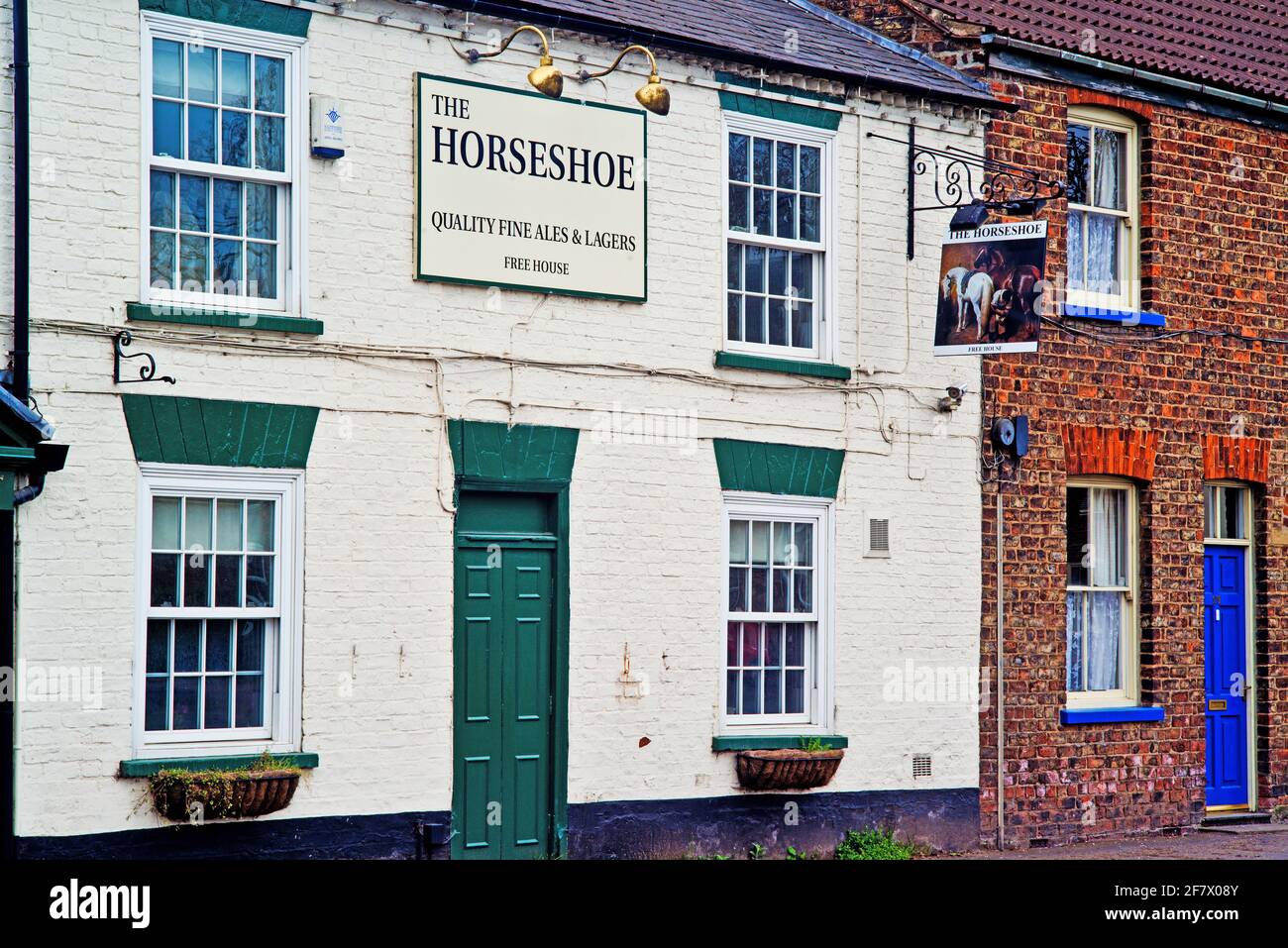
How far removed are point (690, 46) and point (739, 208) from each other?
126 cm

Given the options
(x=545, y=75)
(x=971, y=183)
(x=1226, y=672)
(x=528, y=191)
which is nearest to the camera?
(x=545, y=75)

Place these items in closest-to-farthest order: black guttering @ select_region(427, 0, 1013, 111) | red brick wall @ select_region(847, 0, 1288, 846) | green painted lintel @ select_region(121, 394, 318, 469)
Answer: green painted lintel @ select_region(121, 394, 318, 469) → black guttering @ select_region(427, 0, 1013, 111) → red brick wall @ select_region(847, 0, 1288, 846)

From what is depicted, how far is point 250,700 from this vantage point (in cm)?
1216

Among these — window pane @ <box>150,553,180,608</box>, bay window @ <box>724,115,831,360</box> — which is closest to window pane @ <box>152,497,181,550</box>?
window pane @ <box>150,553,180,608</box>

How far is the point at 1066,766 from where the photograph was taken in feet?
52.9

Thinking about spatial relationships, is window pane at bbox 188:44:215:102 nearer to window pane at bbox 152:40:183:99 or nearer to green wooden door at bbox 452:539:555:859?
window pane at bbox 152:40:183:99

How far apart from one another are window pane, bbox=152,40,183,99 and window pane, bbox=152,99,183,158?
0.24ft

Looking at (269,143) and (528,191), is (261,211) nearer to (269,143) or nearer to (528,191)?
(269,143)

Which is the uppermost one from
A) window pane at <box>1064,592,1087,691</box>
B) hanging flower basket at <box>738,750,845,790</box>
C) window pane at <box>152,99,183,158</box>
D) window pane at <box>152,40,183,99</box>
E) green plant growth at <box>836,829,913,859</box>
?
window pane at <box>152,40,183,99</box>

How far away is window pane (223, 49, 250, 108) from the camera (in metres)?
12.2

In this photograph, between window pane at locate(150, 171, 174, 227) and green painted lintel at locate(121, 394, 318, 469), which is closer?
green painted lintel at locate(121, 394, 318, 469)

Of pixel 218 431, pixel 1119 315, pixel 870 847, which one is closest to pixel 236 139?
pixel 218 431

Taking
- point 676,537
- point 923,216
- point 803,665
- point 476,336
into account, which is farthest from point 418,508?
point 923,216

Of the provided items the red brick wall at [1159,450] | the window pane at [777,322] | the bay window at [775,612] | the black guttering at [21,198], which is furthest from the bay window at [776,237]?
the black guttering at [21,198]
